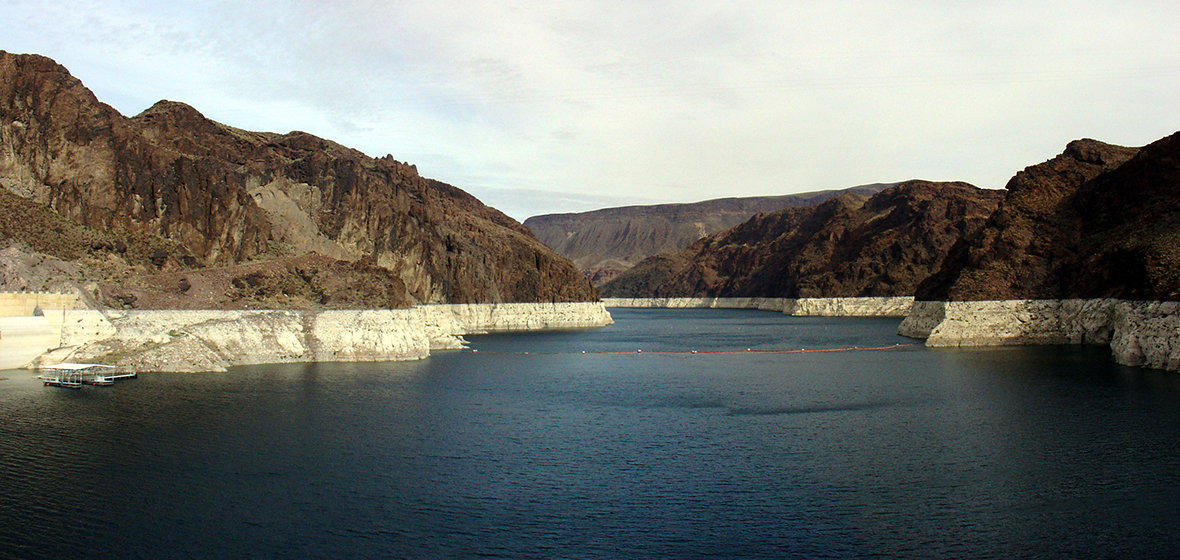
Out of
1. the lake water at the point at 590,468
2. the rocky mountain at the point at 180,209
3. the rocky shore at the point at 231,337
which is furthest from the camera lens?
the rocky mountain at the point at 180,209

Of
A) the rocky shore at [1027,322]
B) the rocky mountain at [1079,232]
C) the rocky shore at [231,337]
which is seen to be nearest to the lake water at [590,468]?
the rocky shore at [231,337]

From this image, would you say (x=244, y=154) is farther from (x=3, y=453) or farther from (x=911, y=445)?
(x=911, y=445)

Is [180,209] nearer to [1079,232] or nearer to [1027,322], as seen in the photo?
[1027,322]

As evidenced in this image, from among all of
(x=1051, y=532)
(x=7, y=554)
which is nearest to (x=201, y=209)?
(x=7, y=554)

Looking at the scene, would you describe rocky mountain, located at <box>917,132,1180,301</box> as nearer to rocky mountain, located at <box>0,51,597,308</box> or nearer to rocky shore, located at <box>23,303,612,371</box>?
rocky shore, located at <box>23,303,612,371</box>

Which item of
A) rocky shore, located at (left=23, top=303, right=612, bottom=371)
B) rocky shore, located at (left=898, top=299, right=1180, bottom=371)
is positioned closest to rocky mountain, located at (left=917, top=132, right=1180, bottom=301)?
rocky shore, located at (left=898, top=299, right=1180, bottom=371)

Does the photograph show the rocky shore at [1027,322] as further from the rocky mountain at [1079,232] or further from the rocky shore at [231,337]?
the rocky shore at [231,337]

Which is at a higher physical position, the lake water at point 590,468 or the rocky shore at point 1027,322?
the rocky shore at point 1027,322
